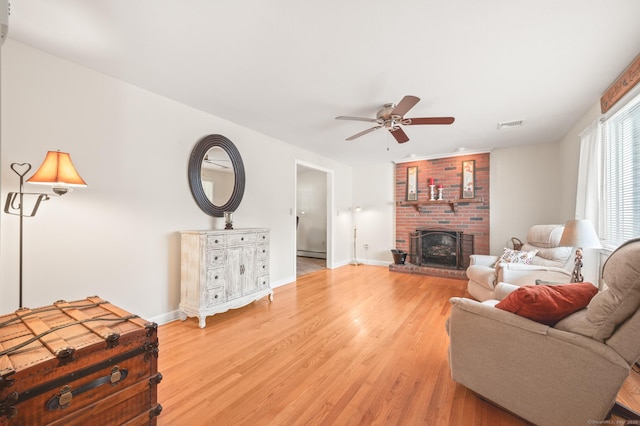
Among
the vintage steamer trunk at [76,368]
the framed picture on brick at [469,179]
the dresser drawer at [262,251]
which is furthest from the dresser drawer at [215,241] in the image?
the framed picture on brick at [469,179]

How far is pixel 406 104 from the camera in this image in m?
2.36

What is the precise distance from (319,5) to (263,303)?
3315 millimetres

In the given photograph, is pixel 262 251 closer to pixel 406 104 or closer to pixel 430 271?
pixel 406 104

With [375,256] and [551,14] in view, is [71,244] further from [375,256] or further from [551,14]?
[375,256]

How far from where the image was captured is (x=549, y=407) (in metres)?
1.32

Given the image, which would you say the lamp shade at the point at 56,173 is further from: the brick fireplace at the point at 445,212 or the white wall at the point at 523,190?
the white wall at the point at 523,190

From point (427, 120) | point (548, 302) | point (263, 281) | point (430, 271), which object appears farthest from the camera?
point (430, 271)

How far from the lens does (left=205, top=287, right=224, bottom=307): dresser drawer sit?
280 centimetres

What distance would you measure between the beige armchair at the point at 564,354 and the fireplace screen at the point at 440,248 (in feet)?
13.0

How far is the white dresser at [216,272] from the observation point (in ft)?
9.05

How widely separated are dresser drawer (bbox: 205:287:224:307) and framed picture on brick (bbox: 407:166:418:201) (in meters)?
4.45

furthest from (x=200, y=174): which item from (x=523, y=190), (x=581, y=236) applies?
(x=523, y=190)

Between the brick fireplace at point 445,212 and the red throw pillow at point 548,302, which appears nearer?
the red throw pillow at point 548,302

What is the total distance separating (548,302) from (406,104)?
186cm
